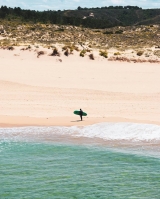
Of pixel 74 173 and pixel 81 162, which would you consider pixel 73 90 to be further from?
pixel 74 173

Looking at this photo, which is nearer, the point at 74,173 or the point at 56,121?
the point at 74,173

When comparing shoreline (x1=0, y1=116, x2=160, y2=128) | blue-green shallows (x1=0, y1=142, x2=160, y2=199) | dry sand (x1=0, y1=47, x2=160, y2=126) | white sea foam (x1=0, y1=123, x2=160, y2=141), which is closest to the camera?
blue-green shallows (x1=0, y1=142, x2=160, y2=199)

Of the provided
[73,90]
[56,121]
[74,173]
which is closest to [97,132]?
[56,121]

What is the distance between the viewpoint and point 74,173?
11078mm

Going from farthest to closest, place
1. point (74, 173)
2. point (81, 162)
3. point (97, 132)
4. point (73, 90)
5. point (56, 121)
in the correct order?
1. point (73, 90)
2. point (56, 121)
3. point (97, 132)
4. point (81, 162)
5. point (74, 173)

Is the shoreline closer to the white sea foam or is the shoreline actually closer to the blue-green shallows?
the white sea foam

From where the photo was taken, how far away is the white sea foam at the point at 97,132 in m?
14.7

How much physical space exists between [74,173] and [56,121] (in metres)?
6.30

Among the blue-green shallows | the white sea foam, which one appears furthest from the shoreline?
the blue-green shallows

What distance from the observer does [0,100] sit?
827 inches

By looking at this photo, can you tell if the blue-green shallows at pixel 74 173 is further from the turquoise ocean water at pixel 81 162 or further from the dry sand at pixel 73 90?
the dry sand at pixel 73 90

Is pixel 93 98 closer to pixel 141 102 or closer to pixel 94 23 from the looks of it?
pixel 141 102

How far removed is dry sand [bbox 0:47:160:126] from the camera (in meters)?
18.2

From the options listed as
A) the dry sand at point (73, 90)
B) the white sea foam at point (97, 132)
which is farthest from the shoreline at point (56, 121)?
the white sea foam at point (97, 132)
